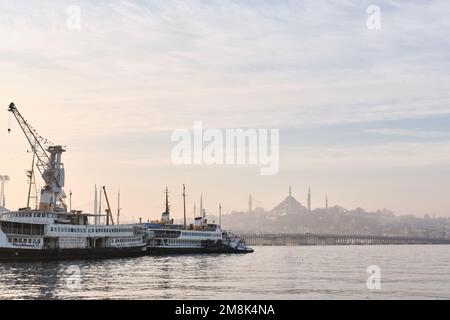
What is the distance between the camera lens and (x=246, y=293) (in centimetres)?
6862

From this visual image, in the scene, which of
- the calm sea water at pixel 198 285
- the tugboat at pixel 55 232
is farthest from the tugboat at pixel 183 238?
the calm sea water at pixel 198 285

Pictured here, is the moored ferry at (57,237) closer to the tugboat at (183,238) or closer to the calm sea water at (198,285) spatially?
the calm sea water at (198,285)

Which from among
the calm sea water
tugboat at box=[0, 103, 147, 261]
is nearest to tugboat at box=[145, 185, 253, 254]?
tugboat at box=[0, 103, 147, 261]

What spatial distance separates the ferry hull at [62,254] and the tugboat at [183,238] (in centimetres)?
1850

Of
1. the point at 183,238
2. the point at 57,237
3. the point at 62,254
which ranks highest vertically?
the point at 57,237

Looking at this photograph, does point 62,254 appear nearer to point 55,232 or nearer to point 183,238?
point 55,232

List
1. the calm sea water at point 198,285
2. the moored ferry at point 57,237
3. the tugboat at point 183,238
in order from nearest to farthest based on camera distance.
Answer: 1. the calm sea water at point 198,285
2. the moored ferry at point 57,237
3. the tugboat at point 183,238

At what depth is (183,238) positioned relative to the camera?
Result: 175m

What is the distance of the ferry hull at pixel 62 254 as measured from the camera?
384 feet

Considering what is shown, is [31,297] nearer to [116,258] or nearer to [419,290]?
[419,290]

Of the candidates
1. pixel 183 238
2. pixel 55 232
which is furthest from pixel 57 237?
pixel 183 238

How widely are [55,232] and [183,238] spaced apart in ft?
174

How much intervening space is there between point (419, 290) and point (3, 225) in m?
79.3
